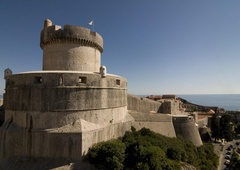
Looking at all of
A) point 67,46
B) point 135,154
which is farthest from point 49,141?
point 67,46

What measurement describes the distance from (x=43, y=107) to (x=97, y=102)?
11.3 ft

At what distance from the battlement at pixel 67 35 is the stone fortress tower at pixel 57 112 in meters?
0.07

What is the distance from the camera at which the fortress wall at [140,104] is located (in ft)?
64.8

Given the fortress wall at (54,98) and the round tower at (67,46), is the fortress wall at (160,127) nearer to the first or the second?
the fortress wall at (54,98)

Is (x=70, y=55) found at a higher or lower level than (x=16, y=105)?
higher

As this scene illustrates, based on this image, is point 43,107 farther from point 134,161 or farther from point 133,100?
point 133,100

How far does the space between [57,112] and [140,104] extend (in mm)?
11370

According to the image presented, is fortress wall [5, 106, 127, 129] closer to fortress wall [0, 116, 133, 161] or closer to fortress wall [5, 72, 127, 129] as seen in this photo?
fortress wall [5, 72, 127, 129]

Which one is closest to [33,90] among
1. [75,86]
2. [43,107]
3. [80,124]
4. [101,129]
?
[43,107]

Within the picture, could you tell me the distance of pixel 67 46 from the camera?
14.2 metres

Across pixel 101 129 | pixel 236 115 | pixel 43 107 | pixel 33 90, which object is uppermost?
pixel 33 90

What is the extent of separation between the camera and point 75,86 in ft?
39.1

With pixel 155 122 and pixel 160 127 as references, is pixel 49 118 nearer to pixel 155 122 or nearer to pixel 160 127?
pixel 155 122

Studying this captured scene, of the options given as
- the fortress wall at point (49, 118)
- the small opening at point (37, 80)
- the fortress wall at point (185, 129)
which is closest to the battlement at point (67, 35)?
the small opening at point (37, 80)
